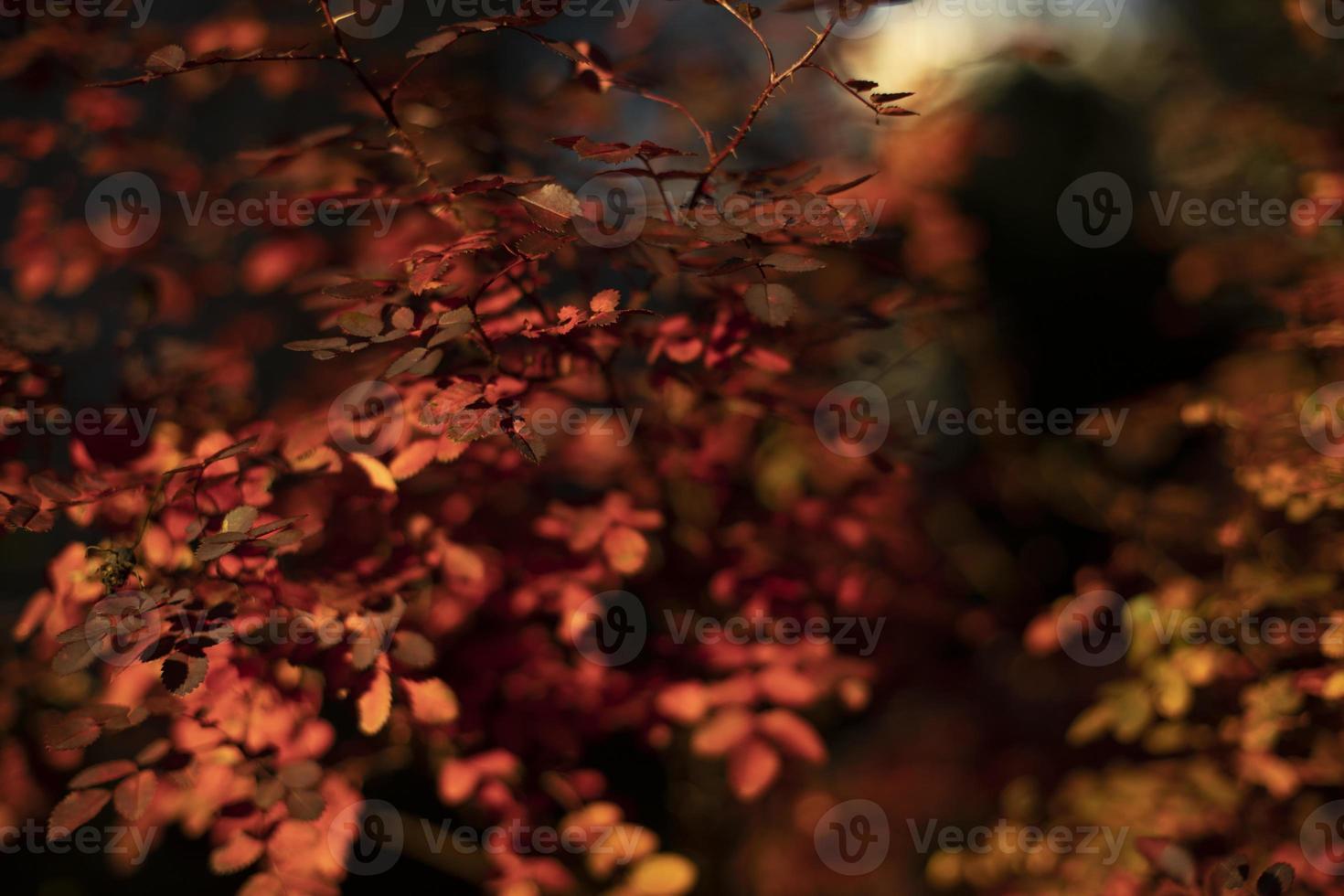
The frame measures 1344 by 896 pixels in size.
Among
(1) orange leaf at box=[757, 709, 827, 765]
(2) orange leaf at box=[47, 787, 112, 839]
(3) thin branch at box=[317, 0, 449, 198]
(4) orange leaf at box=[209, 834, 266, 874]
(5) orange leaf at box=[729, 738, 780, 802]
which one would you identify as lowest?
(5) orange leaf at box=[729, 738, 780, 802]

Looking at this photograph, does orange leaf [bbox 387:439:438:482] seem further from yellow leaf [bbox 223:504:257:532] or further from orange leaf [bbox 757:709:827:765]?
orange leaf [bbox 757:709:827:765]

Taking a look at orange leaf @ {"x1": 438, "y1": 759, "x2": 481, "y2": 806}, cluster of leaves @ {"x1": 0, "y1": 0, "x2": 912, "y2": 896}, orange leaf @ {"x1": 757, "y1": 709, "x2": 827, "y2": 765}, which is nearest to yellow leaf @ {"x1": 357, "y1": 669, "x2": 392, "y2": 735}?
cluster of leaves @ {"x1": 0, "y1": 0, "x2": 912, "y2": 896}

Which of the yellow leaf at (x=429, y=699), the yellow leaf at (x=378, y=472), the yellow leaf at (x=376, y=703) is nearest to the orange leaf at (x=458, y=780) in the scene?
the yellow leaf at (x=429, y=699)

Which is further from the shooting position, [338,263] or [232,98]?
[232,98]

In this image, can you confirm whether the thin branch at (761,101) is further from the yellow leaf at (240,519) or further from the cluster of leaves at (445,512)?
the yellow leaf at (240,519)

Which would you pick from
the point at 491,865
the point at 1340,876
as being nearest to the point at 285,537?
the point at 491,865

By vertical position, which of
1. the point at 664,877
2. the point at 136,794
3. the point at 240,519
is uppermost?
A: the point at 240,519

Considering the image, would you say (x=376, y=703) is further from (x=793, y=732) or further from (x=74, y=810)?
(x=793, y=732)

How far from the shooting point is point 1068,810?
2.82 m

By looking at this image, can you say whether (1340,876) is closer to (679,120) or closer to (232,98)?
(679,120)

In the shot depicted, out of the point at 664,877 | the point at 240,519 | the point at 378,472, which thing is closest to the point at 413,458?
the point at 378,472

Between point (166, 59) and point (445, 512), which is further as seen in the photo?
point (445, 512)

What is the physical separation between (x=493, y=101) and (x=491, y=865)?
2.18 meters

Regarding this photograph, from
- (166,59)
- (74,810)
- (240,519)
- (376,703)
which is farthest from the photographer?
(376,703)
